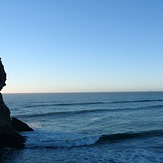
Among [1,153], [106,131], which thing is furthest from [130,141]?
[1,153]

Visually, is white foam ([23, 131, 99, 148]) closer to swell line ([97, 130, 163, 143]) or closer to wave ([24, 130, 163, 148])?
wave ([24, 130, 163, 148])

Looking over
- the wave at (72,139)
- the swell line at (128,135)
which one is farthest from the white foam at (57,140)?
the swell line at (128,135)

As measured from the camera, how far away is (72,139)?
26.8 meters

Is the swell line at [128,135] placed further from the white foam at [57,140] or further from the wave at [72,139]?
the white foam at [57,140]

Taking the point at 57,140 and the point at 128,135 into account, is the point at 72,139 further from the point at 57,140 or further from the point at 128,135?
the point at 128,135

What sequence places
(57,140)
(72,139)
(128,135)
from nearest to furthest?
(57,140), (72,139), (128,135)

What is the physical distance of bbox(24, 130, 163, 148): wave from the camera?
2492 cm

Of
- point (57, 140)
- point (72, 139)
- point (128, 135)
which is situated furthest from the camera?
point (128, 135)

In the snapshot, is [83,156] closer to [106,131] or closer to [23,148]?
[23,148]

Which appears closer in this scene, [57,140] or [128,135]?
[57,140]

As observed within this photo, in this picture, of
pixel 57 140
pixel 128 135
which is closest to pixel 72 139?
pixel 57 140

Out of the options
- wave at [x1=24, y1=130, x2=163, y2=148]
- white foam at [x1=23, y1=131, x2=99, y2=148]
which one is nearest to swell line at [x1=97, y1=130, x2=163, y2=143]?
wave at [x1=24, y1=130, x2=163, y2=148]

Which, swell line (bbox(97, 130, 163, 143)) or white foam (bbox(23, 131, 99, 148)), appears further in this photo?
swell line (bbox(97, 130, 163, 143))

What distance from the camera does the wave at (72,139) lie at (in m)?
24.9
